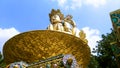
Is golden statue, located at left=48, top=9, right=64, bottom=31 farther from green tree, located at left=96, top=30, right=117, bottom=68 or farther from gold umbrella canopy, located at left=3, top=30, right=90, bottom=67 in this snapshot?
green tree, located at left=96, top=30, right=117, bottom=68

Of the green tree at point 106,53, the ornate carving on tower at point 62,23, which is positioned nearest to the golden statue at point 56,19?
the ornate carving on tower at point 62,23

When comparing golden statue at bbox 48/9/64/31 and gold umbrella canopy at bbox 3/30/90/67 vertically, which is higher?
golden statue at bbox 48/9/64/31

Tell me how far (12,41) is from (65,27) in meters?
1.86

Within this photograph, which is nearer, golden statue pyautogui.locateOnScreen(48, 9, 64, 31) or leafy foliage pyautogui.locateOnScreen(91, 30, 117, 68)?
golden statue pyautogui.locateOnScreen(48, 9, 64, 31)

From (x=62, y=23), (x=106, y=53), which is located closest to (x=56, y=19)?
(x=62, y=23)

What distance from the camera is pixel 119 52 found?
616 cm

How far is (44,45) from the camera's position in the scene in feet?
30.9

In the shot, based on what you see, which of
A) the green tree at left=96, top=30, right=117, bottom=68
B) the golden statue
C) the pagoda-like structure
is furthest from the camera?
the green tree at left=96, top=30, right=117, bottom=68

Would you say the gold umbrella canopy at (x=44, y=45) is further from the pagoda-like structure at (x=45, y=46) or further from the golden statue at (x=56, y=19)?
the golden statue at (x=56, y=19)

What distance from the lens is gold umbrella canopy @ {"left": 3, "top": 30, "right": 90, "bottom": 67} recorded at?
935cm

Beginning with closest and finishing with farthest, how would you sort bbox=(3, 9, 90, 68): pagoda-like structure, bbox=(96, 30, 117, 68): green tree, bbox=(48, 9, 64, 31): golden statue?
1. bbox=(3, 9, 90, 68): pagoda-like structure
2. bbox=(48, 9, 64, 31): golden statue
3. bbox=(96, 30, 117, 68): green tree

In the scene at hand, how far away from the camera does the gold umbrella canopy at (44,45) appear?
9.35 m

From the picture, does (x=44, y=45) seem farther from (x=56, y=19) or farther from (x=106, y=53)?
(x=106, y=53)

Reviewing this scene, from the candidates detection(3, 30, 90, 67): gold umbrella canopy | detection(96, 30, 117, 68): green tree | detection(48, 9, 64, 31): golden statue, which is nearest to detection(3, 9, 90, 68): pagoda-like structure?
detection(3, 30, 90, 67): gold umbrella canopy
